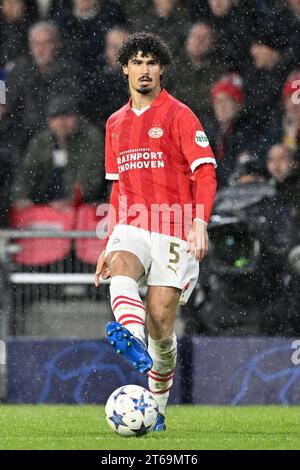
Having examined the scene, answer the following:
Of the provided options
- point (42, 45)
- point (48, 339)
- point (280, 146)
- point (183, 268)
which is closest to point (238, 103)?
point (280, 146)

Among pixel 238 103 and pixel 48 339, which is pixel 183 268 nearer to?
pixel 48 339

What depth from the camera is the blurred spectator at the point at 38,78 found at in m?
9.12

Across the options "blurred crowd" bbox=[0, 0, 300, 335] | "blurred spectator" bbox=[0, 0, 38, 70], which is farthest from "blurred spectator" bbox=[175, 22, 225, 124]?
"blurred spectator" bbox=[0, 0, 38, 70]

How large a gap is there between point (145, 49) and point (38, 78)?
3.08 m

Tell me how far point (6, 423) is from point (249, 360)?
205cm

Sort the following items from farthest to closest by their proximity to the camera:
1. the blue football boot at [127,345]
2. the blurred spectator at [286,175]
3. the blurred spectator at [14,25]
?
the blurred spectator at [14,25], the blurred spectator at [286,175], the blue football boot at [127,345]

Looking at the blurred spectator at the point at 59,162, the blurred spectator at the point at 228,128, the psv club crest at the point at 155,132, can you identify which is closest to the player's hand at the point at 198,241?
the psv club crest at the point at 155,132

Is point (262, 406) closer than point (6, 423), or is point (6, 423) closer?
point (6, 423)

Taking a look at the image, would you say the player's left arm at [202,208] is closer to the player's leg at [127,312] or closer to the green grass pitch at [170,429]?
the player's leg at [127,312]

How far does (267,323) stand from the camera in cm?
820

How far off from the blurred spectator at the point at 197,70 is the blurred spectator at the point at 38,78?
2.59ft

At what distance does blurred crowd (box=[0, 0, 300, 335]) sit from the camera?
8.15m

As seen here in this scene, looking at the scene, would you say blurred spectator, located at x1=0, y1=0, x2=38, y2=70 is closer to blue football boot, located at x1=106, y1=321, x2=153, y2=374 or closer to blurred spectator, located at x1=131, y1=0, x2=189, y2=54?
blurred spectator, located at x1=131, y1=0, x2=189, y2=54

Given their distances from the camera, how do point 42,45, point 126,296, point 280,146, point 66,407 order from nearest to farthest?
point 126,296, point 66,407, point 280,146, point 42,45
